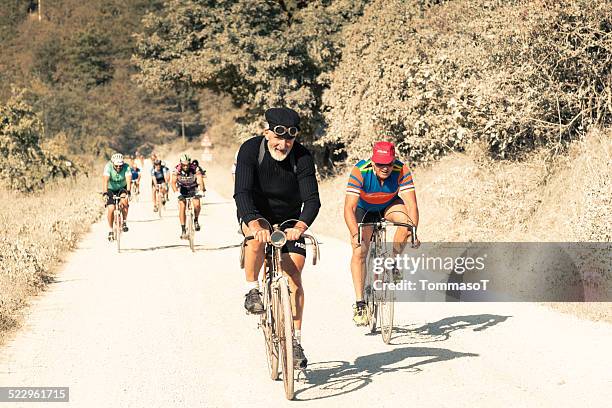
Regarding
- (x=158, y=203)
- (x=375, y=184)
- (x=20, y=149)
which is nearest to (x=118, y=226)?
(x=158, y=203)

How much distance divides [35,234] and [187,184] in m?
3.36

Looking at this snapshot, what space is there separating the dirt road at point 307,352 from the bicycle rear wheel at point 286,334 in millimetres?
217

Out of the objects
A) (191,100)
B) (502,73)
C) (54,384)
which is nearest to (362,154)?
(502,73)

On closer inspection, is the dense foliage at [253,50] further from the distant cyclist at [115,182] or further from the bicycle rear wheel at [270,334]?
the bicycle rear wheel at [270,334]

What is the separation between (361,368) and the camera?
7977mm

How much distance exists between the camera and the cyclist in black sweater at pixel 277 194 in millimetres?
6969

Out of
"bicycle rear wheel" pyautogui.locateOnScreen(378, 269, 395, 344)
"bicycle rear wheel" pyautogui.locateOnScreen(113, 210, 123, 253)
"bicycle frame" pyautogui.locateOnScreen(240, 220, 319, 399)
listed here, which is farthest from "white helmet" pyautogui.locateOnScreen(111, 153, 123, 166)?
"bicycle frame" pyautogui.locateOnScreen(240, 220, 319, 399)

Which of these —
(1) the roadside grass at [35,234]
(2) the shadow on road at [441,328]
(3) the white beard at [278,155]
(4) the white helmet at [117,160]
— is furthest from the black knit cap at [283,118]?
(4) the white helmet at [117,160]

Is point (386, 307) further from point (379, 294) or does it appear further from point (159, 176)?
point (159, 176)

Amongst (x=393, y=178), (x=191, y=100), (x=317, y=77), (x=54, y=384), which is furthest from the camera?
(x=191, y=100)

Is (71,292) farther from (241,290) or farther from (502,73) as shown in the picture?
(502,73)

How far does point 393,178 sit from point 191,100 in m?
91.1

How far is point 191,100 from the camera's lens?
324 feet

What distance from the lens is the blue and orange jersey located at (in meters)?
9.08
